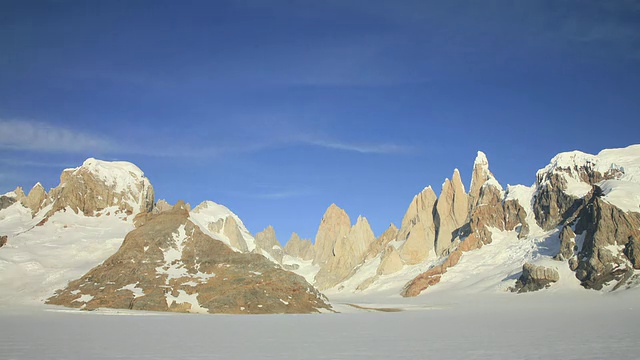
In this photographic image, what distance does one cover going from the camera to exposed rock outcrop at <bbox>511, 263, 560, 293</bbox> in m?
141

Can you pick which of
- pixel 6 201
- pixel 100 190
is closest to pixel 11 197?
pixel 6 201

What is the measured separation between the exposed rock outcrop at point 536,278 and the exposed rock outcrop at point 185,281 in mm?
66294

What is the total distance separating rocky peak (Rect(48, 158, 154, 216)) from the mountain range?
28 cm

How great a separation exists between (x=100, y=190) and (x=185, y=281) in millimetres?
50472

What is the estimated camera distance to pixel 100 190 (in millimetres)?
133375

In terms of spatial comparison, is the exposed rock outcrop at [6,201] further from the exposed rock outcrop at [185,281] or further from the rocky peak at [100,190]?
the exposed rock outcrop at [185,281]

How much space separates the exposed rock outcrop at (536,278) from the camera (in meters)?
141

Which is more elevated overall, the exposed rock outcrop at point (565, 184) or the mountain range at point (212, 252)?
the exposed rock outcrop at point (565, 184)

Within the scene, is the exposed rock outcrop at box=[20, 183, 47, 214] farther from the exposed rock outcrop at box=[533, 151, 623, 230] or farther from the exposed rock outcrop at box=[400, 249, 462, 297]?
the exposed rock outcrop at box=[533, 151, 623, 230]

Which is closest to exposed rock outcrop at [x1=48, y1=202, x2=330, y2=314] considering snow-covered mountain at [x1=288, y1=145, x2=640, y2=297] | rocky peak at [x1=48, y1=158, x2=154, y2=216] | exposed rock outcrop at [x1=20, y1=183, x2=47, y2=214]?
rocky peak at [x1=48, y1=158, x2=154, y2=216]

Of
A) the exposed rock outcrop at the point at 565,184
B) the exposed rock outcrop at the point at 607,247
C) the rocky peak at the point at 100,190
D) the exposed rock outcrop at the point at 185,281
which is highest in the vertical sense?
the exposed rock outcrop at the point at 565,184

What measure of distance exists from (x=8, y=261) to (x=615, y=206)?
13850 cm

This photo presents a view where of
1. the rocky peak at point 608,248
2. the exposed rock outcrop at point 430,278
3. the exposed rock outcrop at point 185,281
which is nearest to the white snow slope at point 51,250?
the exposed rock outcrop at point 185,281

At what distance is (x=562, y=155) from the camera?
196m
